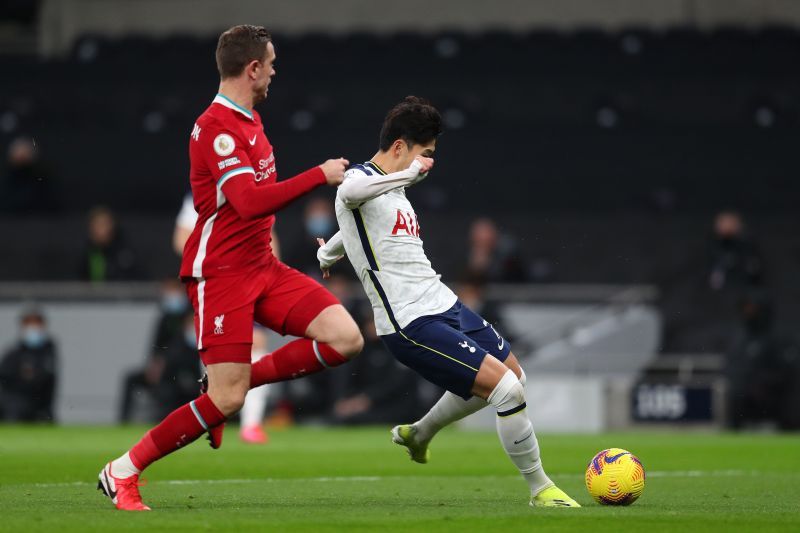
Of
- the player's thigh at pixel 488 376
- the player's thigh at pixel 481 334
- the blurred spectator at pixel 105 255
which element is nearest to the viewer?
the player's thigh at pixel 488 376

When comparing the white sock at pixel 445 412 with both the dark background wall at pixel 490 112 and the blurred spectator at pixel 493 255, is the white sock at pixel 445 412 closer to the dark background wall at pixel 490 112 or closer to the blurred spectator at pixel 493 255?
the blurred spectator at pixel 493 255

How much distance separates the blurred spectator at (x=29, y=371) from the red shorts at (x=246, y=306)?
9.69 meters

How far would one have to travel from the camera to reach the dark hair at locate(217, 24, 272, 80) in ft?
23.8

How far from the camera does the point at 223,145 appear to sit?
7008mm

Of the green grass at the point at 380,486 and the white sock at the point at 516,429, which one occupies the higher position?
the white sock at the point at 516,429

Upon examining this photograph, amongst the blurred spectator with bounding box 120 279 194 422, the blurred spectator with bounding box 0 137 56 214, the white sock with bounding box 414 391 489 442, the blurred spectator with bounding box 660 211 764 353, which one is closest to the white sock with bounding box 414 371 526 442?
the white sock with bounding box 414 391 489 442

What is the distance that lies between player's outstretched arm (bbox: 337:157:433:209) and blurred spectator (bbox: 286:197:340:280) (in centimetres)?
841

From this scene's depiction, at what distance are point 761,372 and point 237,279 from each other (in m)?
9.88

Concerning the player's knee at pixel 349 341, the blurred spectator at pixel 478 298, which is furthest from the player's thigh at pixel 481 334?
the blurred spectator at pixel 478 298

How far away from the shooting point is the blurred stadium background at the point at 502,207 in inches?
640

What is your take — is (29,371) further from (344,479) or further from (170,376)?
(344,479)

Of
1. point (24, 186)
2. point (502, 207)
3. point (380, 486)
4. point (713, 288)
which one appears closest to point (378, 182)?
point (380, 486)

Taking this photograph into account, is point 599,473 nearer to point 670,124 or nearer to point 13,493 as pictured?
point 13,493

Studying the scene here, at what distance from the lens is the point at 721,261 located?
1655cm
